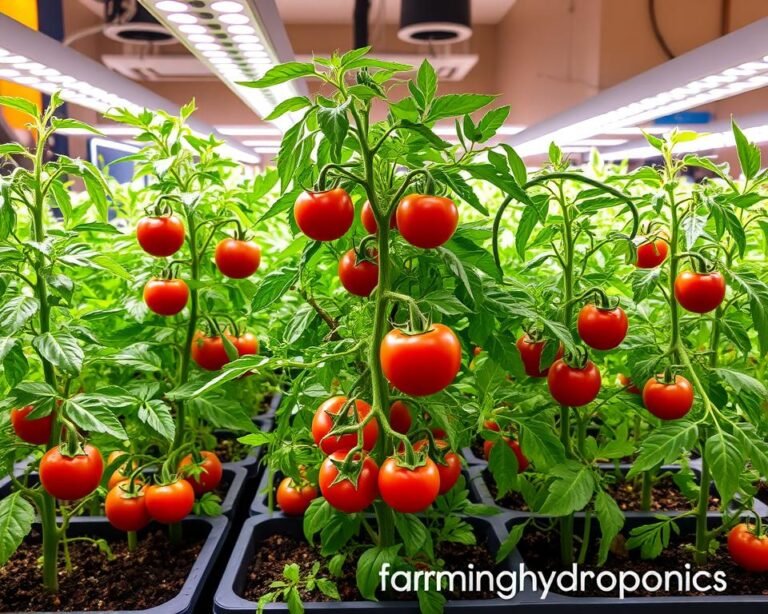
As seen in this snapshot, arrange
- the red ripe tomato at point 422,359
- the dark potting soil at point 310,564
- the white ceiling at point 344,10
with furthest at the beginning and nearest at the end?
1. the white ceiling at point 344,10
2. the dark potting soil at point 310,564
3. the red ripe tomato at point 422,359

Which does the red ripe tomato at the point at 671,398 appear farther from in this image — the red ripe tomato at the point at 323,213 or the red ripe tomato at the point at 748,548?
the red ripe tomato at the point at 323,213

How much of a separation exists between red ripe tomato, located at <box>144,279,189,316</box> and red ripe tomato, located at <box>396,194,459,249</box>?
566 mm

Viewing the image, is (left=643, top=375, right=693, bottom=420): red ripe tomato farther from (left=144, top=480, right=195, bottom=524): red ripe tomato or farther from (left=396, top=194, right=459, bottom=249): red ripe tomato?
(left=144, top=480, right=195, bottom=524): red ripe tomato

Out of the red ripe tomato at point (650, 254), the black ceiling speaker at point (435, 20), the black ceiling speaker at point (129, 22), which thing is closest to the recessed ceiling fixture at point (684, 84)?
the red ripe tomato at point (650, 254)

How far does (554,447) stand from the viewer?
113 centimetres

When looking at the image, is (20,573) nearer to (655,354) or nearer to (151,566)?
(151,566)

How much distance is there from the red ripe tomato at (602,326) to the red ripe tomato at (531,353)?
0.09 meters

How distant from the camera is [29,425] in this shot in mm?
1056

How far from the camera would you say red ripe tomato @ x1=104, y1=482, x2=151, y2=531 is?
1.24 metres

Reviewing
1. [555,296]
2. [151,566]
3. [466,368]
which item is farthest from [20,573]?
[555,296]

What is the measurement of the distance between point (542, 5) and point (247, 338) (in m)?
5.86

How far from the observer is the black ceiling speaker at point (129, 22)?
17.1 feet

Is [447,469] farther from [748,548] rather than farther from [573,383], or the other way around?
A: [748,548]

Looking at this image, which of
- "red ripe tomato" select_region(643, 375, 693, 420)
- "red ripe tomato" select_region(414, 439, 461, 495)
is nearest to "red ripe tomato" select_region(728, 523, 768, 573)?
"red ripe tomato" select_region(643, 375, 693, 420)
